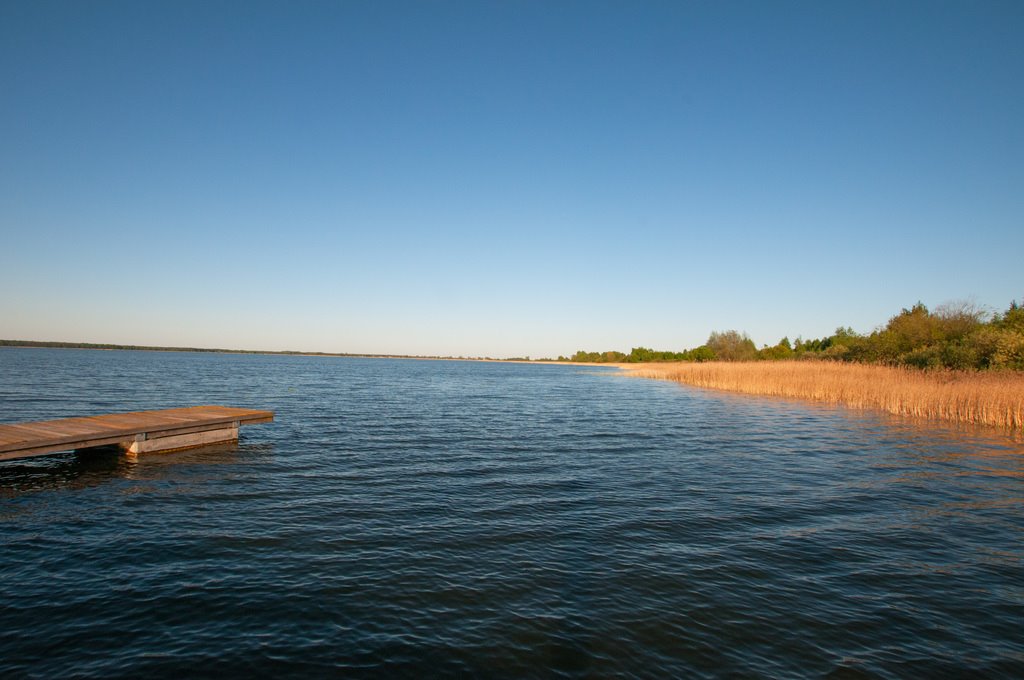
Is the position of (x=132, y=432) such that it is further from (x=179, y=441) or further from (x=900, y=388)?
(x=900, y=388)

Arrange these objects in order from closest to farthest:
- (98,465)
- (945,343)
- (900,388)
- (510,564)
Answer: (510,564)
(98,465)
(900,388)
(945,343)

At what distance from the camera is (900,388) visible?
97.1 feet

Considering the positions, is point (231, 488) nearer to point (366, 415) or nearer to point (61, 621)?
point (61, 621)

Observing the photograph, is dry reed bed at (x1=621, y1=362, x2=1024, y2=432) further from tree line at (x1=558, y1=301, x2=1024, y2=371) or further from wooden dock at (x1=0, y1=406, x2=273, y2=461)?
wooden dock at (x1=0, y1=406, x2=273, y2=461)

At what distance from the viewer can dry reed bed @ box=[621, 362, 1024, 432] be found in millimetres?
23984

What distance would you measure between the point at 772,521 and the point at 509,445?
1014cm

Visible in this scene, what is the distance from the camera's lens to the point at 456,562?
8258 millimetres

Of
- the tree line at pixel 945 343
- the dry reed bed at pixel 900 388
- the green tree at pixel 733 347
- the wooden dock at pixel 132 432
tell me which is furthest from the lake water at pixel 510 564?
the green tree at pixel 733 347

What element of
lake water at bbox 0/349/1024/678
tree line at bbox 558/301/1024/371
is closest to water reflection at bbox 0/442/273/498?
lake water at bbox 0/349/1024/678

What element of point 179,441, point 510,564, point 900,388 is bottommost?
point 510,564

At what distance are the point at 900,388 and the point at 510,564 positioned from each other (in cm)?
3108

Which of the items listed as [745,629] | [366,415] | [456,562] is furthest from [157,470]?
[745,629]

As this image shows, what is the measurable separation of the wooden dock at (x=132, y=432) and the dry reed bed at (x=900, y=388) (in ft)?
106

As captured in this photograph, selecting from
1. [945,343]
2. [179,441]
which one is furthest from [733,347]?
[179,441]
